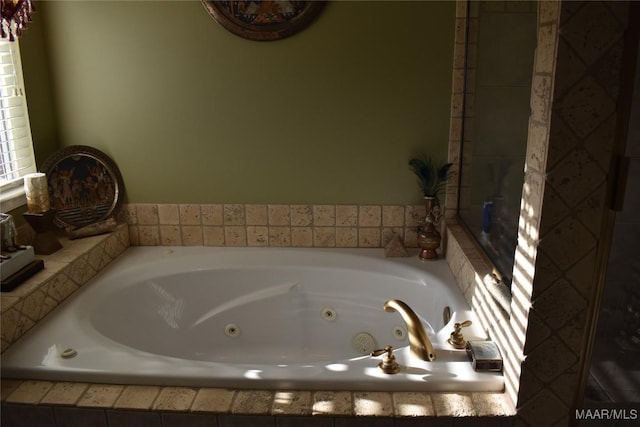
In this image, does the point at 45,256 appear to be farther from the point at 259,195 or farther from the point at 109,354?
the point at 259,195

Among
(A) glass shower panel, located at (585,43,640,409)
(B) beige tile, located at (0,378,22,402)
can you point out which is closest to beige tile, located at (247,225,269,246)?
(B) beige tile, located at (0,378,22,402)

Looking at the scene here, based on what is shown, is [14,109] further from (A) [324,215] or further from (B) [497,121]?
(B) [497,121]

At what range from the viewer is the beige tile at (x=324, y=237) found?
111 inches

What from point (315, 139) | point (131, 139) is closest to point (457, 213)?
point (315, 139)

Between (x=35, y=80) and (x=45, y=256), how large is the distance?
833 mm

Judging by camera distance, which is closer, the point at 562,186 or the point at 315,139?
the point at 562,186

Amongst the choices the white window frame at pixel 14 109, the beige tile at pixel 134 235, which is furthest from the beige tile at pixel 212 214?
the white window frame at pixel 14 109

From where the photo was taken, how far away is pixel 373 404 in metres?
1.68

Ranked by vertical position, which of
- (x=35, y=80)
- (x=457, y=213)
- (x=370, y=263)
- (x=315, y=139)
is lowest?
(x=370, y=263)

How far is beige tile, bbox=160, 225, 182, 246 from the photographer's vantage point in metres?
2.86

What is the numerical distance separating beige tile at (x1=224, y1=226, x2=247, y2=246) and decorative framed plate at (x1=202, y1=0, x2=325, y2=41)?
0.93 meters

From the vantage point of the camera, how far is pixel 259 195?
2.80 m

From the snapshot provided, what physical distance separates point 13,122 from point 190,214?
89 cm

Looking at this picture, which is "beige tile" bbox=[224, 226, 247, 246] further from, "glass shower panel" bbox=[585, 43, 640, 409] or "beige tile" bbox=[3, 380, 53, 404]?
"glass shower panel" bbox=[585, 43, 640, 409]
